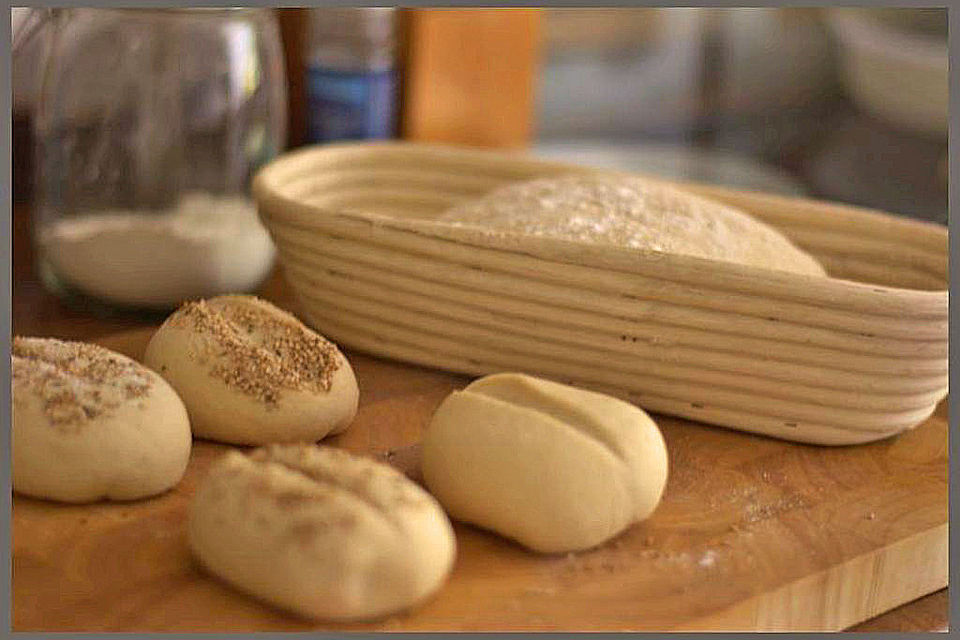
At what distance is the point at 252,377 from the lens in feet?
2.84

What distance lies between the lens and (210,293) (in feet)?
3.87

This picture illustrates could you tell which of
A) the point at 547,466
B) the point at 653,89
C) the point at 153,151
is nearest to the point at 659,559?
the point at 547,466

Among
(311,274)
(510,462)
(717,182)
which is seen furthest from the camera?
(717,182)

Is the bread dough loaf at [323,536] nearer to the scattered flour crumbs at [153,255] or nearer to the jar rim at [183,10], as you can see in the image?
the scattered flour crumbs at [153,255]

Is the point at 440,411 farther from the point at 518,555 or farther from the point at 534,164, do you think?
the point at 534,164

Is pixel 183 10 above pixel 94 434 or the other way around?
above

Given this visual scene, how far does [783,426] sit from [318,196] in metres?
0.46

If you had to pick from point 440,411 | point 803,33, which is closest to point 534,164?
point 440,411

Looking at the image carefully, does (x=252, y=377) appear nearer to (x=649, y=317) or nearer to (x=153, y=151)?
(x=649, y=317)

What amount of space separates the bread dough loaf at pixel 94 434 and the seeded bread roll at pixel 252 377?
5 cm

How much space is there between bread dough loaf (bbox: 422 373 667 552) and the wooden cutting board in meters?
0.02

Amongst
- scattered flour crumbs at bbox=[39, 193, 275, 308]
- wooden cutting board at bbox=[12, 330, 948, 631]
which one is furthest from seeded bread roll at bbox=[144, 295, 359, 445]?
scattered flour crumbs at bbox=[39, 193, 275, 308]

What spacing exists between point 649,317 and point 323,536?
32 centimetres

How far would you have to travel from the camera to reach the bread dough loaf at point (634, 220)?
0.95 metres
